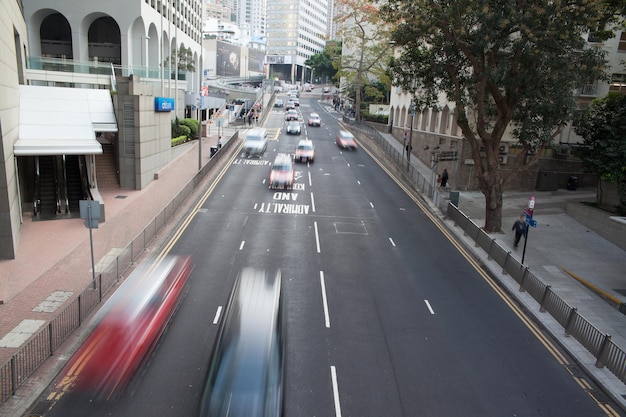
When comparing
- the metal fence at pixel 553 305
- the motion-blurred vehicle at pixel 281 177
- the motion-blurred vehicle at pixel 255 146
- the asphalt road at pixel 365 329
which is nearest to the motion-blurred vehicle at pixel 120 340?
the asphalt road at pixel 365 329

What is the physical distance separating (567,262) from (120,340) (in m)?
18.8

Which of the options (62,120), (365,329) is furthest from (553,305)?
(62,120)

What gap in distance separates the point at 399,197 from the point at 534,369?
19341 millimetres

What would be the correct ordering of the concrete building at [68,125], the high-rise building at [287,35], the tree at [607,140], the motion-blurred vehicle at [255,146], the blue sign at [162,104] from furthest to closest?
the high-rise building at [287,35]
the motion-blurred vehicle at [255,146]
the blue sign at [162,104]
the tree at [607,140]
the concrete building at [68,125]

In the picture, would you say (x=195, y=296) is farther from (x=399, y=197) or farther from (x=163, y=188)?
(x=399, y=197)

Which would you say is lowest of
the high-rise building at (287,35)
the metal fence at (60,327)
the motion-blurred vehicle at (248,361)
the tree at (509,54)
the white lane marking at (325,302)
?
the white lane marking at (325,302)

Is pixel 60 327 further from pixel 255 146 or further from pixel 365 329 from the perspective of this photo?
pixel 255 146

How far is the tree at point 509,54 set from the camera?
765 inches

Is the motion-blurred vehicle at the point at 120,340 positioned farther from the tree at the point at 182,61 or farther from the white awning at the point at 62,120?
the tree at the point at 182,61

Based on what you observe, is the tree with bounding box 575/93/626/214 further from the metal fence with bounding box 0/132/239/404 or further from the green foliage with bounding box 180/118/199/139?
the green foliage with bounding box 180/118/199/139

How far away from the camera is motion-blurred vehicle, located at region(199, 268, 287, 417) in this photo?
7992mm

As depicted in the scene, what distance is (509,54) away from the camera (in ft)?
73.4

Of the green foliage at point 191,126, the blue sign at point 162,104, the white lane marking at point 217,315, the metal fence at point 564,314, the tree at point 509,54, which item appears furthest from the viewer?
the green foliage at point 191,126

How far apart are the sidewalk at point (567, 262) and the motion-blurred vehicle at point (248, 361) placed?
8.16 metres
